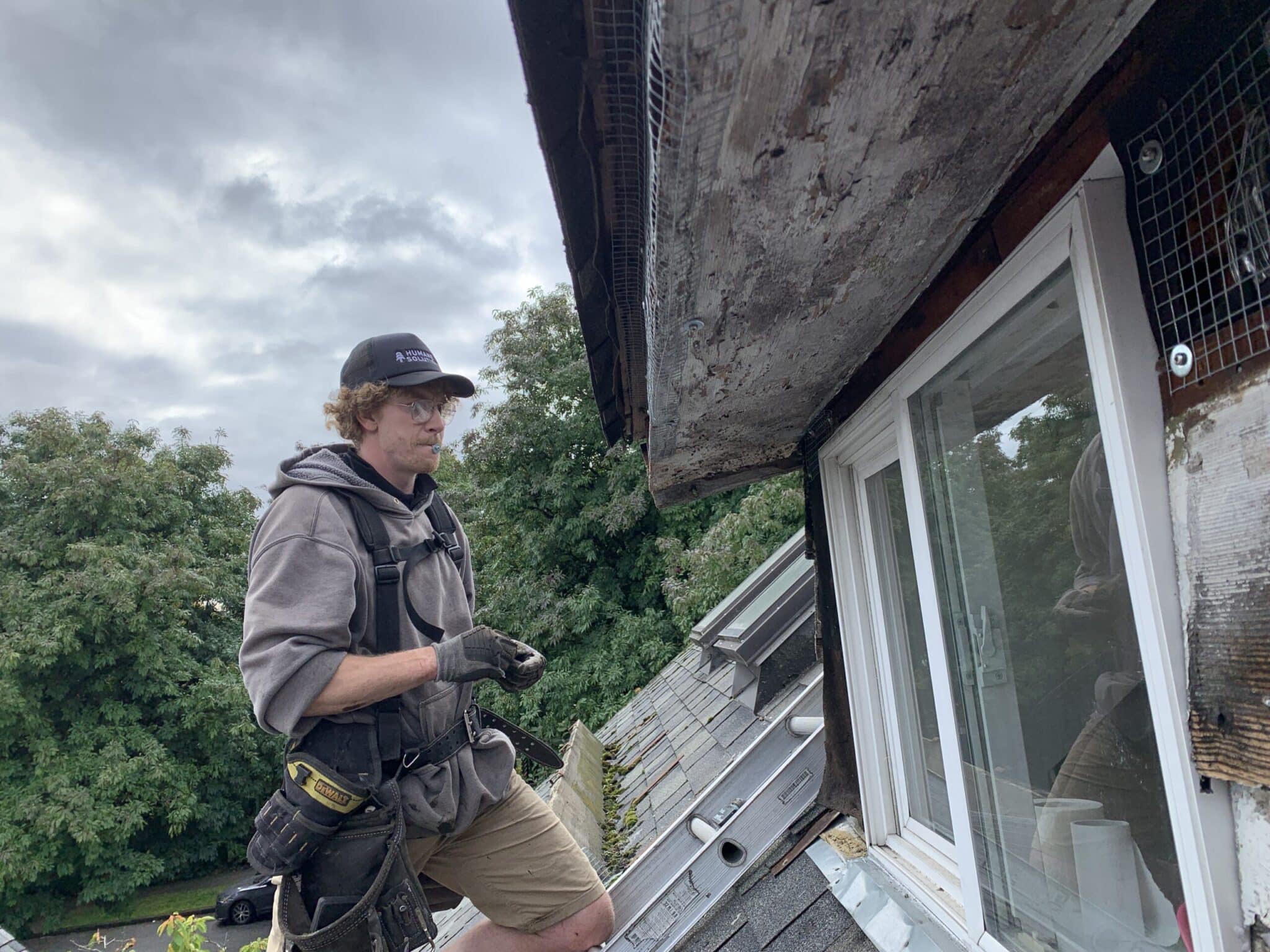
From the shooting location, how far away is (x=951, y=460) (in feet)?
5.38

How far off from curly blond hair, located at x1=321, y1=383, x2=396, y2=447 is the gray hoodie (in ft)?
0.16

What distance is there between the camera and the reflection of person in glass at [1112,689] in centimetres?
115

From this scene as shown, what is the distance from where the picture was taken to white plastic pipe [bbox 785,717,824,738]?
2834 millimetres

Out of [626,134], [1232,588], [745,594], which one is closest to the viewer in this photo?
[1232,588]

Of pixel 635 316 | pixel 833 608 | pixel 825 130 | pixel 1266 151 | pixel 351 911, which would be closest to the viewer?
pixel 1266 151

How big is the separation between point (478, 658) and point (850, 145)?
148cm

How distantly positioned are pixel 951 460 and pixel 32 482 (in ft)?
77.9

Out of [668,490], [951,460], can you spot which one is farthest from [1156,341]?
[668,490]

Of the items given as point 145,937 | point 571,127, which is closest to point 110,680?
point 145,937

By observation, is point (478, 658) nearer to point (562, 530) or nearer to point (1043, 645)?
point (1043, 645)

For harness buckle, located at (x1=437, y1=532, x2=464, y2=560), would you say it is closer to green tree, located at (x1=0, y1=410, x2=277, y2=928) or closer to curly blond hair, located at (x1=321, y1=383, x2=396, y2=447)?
curly blond hair, located at (x1=321, y1=383, x2=396, y2=447)

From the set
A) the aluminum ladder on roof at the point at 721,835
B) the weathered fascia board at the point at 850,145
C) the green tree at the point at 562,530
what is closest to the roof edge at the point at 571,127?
the weathered fascia board at the point at 850,145

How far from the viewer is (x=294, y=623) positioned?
191 centimetres

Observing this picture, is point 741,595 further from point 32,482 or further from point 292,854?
point 32,482
